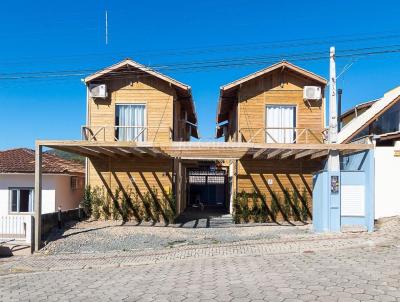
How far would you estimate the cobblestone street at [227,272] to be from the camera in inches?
323

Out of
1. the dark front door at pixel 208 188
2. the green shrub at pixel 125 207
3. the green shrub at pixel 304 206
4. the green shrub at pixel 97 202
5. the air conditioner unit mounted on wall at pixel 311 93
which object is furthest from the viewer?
the dark front door at pixel 208 188

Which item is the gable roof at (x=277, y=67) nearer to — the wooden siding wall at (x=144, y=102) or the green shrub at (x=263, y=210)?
the wooden siding wall at (x=144, y=102)

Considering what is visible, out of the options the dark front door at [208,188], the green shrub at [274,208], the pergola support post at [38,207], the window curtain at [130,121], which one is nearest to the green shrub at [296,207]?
the green shrub at [274,208]

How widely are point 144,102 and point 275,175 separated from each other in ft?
22.7

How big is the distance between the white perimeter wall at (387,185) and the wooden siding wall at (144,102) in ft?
30.1

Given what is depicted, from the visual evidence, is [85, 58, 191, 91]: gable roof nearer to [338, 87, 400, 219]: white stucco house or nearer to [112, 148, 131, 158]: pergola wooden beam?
[112, 148, 131, 158]: pergola wooden beam

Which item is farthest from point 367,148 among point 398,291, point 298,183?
point 398,291

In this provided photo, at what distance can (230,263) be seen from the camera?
11.4 metres

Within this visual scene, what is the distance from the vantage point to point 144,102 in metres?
21.5

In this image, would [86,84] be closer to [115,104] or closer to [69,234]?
[115,104]

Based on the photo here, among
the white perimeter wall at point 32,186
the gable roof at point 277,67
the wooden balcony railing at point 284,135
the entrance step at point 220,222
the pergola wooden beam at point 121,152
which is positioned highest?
the gable roof at point 277,67

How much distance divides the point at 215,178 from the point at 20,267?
24977 mm

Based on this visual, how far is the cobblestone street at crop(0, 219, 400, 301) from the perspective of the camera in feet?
26.9

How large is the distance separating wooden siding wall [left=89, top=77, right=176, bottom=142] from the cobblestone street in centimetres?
828
